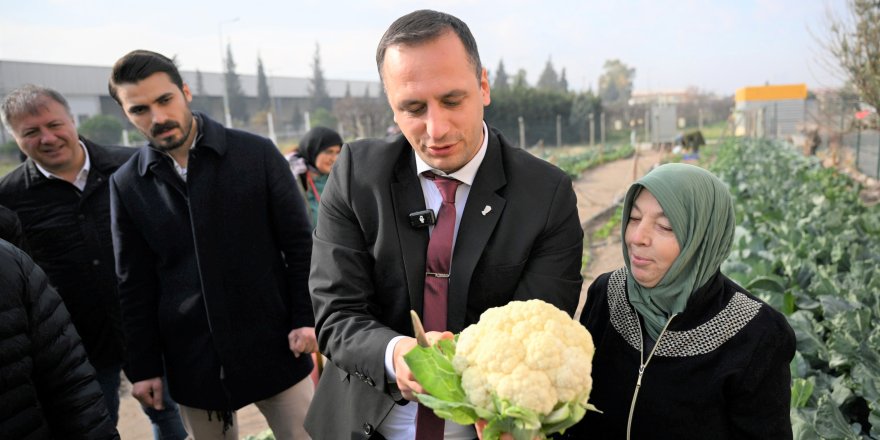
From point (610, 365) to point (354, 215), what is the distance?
3.29 feet

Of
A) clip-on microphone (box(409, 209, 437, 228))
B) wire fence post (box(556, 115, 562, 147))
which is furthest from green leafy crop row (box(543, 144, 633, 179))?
clip-on microphone (box(409, 209, 437, 228))

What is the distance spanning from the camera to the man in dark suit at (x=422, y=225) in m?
1.52

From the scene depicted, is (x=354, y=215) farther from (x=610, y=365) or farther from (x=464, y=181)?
(x=610, y=365)

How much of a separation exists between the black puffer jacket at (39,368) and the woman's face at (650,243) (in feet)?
5.95

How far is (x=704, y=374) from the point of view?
1778 mm

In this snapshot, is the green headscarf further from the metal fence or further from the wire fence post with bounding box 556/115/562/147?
the wire fence post with bounding box 556/115/562/147

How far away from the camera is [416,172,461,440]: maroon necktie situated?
64.6 inches

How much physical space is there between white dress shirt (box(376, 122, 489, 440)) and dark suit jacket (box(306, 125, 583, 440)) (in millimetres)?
31

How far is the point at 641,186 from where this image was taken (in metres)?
1.88

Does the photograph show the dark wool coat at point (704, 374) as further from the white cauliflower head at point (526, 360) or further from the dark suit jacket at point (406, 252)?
the white cauliflower head at point (526, 360)

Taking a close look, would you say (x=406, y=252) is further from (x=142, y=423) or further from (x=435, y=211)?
(x=142, y=423)

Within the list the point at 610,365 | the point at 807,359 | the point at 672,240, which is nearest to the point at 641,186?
the point at 672,240

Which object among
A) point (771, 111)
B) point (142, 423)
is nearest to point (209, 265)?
point (142, 423)

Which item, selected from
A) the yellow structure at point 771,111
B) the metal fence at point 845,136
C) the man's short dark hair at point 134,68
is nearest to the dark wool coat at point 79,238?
the man's short dark hair at point 134,68
